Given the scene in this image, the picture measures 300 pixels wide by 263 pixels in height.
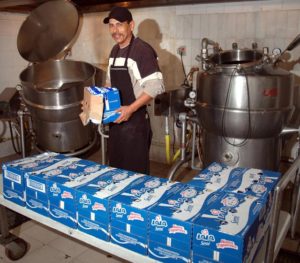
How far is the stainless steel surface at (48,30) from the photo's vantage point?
3.29m

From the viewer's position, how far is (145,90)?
5.95 ft

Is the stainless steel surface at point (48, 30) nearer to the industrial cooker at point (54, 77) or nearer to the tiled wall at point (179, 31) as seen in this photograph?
the industrial cooker at point (54, 77)

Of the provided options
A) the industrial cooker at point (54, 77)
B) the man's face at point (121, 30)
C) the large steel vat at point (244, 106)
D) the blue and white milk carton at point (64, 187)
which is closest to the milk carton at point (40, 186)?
the blue and white milk carton at point (64, 187)

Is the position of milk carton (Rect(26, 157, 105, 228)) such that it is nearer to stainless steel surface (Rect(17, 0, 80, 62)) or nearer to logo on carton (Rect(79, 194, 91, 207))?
logo on carton (Rect(79, 194, 91, 207))

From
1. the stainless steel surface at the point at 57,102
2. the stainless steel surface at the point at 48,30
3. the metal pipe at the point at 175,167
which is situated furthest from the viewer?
the stainless steel surface at the point at 48,30

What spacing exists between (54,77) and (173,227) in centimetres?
284

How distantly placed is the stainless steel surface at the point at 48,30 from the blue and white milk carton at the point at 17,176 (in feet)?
7.30

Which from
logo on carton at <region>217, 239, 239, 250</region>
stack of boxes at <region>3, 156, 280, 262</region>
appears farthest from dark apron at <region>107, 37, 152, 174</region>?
logo on carton at <region>217, 239, 239, 250</region>

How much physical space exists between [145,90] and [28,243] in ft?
4.07

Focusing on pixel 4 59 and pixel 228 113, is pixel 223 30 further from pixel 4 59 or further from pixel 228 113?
pixel 4 59

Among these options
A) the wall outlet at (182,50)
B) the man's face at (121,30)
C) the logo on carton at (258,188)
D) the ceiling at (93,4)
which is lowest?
the logo on carton at (258,188)

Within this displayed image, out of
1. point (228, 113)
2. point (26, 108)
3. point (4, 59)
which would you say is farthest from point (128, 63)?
point (4, 59)

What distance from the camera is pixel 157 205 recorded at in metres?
1.07

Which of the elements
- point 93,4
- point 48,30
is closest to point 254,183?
point 48,30
